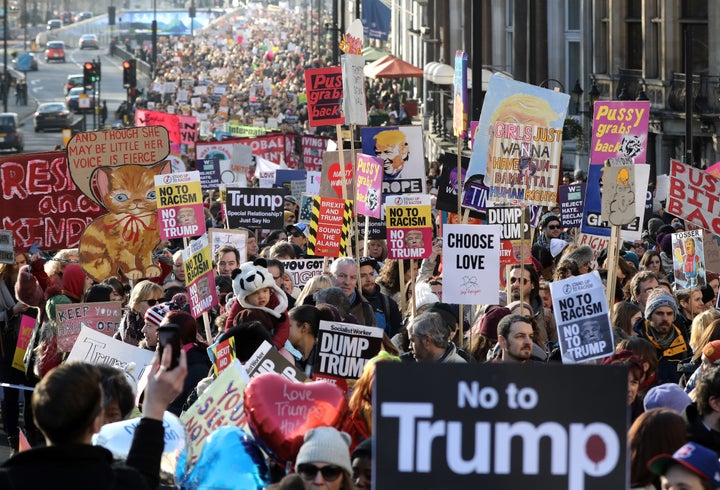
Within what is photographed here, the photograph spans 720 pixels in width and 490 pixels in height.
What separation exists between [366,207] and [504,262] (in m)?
2.24

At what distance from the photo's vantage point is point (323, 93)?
1794cm

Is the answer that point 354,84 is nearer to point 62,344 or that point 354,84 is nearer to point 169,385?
point 62,344

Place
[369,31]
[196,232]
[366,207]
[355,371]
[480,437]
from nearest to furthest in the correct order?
[480,437] < [355,371] < [196,232] < [366,207] < [369,31]

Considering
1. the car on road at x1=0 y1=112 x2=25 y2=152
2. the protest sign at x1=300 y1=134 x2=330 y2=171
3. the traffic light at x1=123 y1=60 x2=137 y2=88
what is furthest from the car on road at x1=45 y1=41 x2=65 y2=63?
the protest sign at x1=300 y1=134 x2=330 y2=171

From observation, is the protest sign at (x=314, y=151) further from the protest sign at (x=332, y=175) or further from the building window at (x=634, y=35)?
the building window at (x=634, y=35)

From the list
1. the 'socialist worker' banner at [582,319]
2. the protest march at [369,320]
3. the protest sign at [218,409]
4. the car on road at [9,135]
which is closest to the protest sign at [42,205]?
the protest march at [369,320]

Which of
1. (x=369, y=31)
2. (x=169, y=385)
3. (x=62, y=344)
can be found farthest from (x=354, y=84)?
(x=369, y=31)

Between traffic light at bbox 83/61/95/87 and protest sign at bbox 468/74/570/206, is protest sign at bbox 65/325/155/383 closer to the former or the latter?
protest sign at bbox 468/74/570/206

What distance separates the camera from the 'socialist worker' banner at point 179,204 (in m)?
13.2

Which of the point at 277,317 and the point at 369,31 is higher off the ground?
the point at 369,31

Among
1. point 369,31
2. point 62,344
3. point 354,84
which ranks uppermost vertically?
point 369,31

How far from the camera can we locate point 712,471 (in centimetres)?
518

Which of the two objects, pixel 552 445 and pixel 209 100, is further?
pixel 209 100

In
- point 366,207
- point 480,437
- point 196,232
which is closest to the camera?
point 480,437
